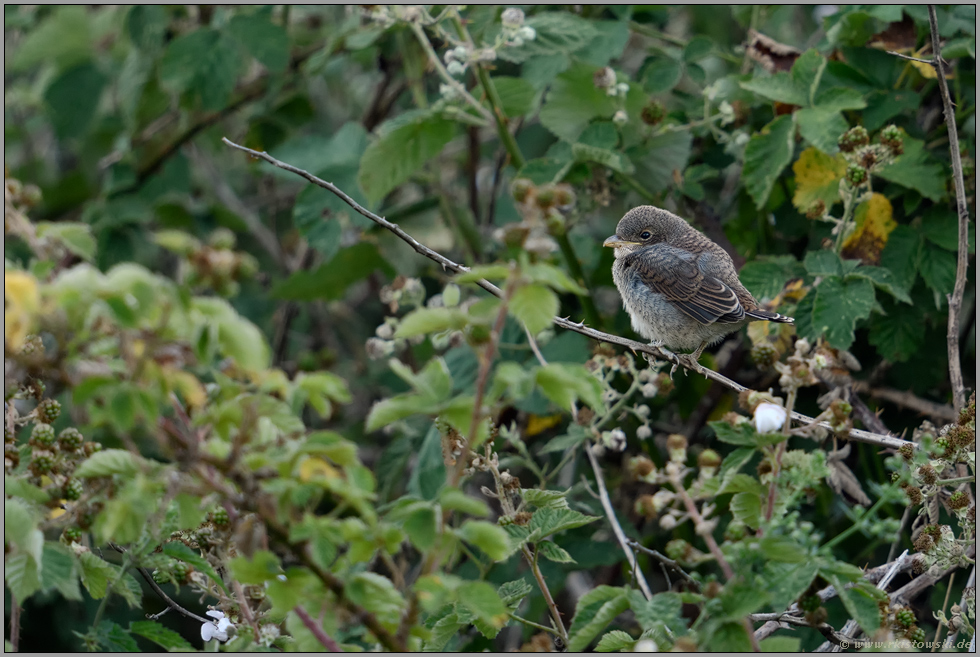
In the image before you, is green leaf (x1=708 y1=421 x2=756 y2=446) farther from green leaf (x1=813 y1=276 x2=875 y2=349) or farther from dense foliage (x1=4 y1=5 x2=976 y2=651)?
green leaf (x1=813 y1=276 x2=875 y2=349)

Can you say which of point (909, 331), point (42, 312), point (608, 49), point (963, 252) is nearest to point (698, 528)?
point (42, 312)

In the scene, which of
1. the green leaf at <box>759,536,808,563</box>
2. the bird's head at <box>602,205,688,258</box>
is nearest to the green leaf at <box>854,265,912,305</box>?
the bird's head at <box>602,205,688,258</box>

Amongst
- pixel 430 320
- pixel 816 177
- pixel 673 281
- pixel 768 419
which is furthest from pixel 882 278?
pixel 430 320

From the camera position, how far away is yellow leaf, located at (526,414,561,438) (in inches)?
155

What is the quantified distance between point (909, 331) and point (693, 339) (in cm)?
81

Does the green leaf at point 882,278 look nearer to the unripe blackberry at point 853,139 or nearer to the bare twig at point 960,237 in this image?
the bare twig at point 960,237

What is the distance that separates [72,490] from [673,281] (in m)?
2.49

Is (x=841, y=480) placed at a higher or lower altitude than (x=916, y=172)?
lower

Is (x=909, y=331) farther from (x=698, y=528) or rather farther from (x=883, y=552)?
(x=698, y=528)

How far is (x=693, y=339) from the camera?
358cm

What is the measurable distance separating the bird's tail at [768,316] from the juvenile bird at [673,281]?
6cm

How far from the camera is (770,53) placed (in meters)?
3.79

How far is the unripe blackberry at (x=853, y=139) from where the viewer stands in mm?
2889

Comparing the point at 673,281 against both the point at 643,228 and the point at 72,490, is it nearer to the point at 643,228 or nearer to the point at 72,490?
the point at 643,228
